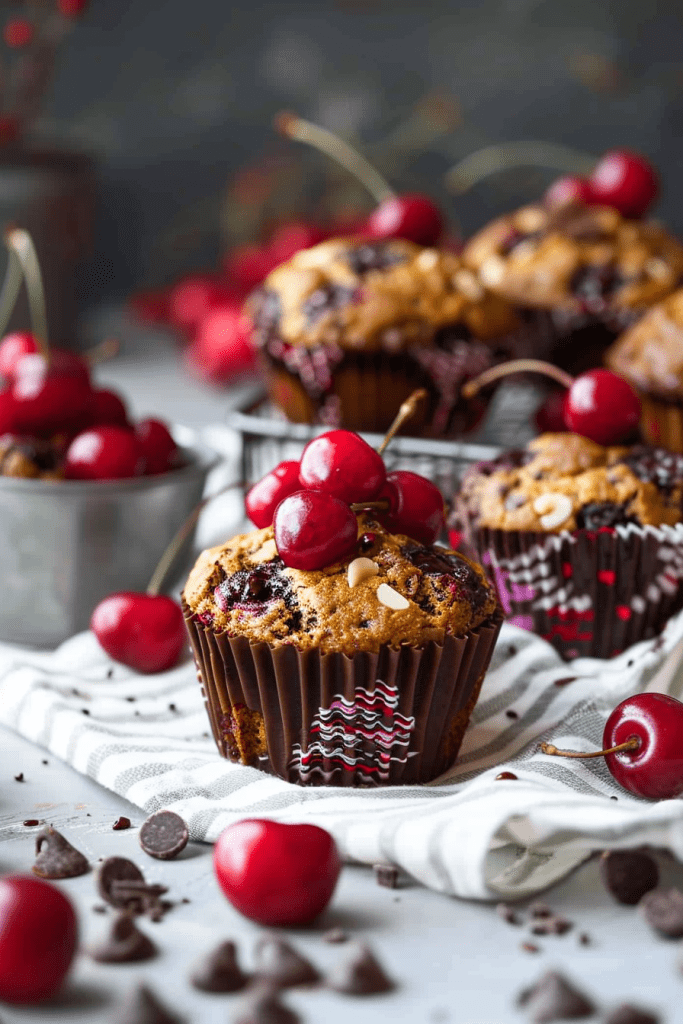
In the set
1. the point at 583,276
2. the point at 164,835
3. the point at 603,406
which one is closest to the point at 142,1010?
the point at 164,835

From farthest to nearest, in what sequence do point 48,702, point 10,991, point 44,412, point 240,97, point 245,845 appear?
point 240,97 < point 44,412 < point 48,702 < point 245,845 < point 10,991

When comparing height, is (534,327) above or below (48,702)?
above

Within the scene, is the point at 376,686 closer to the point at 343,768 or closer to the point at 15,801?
the point at 343,768

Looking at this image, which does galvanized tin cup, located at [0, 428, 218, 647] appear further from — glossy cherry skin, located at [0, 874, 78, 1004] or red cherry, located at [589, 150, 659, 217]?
red cherry, located at [589, 150, 659, 217]

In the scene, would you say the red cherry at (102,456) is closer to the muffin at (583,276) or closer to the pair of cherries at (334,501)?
the pair of cherries at (334,501)

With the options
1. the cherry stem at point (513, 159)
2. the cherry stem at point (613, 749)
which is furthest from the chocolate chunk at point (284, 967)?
the cherry stem at point (513, 159)

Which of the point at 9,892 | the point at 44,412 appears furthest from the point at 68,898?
the point at 44,412

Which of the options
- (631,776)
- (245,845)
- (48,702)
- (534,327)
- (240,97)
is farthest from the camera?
(240,97)
